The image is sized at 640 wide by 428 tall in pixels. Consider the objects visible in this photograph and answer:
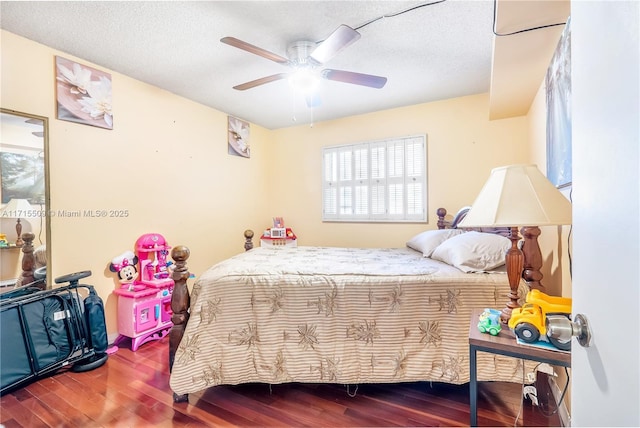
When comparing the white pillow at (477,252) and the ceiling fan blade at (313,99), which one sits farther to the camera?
the ceiling fan blade at (313,99)

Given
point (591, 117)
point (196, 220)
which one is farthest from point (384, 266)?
point (196, 220)

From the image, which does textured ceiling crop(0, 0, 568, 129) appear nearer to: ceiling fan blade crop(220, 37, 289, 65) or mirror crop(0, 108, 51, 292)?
ceiling fan blade crop(220, 37, 289, 65)

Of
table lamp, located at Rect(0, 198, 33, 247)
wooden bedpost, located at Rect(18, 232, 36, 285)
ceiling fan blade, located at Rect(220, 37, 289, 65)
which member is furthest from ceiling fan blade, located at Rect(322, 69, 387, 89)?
wooden bedpost, located at Rect(18, 232, 36, 285)

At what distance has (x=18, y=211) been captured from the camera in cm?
199

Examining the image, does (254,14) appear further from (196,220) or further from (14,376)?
(14,376)

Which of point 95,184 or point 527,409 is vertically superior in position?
point 95,184

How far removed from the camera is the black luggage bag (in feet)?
5.82

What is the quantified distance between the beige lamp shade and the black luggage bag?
108 inches

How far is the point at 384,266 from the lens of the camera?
200cm

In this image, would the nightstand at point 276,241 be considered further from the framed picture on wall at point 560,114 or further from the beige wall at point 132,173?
the framed picture on wall at point 560,114

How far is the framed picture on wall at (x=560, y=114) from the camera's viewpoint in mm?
1446

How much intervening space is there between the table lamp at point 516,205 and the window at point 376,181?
209cm

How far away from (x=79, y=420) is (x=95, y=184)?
1742 mm

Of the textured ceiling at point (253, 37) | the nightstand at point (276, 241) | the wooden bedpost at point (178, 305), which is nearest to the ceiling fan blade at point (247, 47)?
the textured ceiling at point (253, 37)
